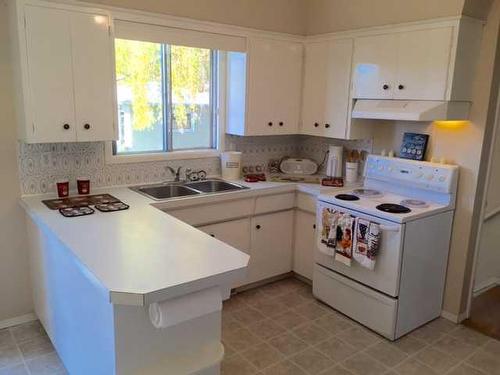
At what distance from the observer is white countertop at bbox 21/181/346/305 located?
5.33 feet

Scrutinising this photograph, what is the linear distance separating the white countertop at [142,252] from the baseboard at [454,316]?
218cm

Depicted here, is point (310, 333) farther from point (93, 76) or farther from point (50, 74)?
point (50, 74)

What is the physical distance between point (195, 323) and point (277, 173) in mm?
2447

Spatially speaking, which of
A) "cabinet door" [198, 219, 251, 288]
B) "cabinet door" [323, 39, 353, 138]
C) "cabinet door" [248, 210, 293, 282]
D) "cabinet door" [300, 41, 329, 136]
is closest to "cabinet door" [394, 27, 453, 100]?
"cabinet door" [323, 39, 353, 138]

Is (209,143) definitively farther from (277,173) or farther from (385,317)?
(385,317)

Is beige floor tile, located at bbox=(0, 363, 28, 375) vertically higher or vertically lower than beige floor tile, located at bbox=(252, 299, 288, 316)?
lower

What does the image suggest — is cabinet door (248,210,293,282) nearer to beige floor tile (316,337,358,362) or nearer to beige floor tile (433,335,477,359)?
beige floor tile (316,337,358,362)

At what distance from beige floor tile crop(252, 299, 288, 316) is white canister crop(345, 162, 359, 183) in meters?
1.28

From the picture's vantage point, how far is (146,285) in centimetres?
161

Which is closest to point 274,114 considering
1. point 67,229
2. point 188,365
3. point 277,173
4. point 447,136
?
point 277,173

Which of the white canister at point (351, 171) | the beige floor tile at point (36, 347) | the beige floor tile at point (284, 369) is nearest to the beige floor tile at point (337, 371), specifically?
the beige floor tile at point (284, 369)

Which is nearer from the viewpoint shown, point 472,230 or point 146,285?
point 146,285

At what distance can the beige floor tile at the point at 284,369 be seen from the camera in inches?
102

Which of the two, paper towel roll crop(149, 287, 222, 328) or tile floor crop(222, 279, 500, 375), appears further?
tile floor crop(222, 279, 500, 375)
